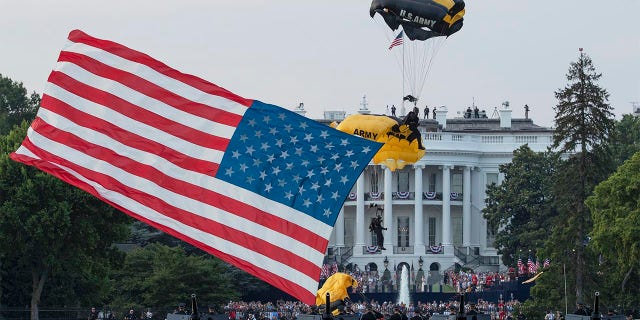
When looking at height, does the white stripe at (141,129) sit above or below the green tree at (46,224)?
below

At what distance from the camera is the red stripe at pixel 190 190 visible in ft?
57.3

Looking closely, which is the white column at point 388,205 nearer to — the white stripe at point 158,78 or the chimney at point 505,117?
the chimney at point 505,117

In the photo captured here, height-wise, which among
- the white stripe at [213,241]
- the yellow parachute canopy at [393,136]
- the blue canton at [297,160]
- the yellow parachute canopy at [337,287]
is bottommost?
the white stripe at [213,241]

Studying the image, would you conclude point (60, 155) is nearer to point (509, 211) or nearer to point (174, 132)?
point (174, 132)

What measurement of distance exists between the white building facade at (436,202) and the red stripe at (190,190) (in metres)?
114

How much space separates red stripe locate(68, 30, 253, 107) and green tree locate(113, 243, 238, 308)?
192 ft

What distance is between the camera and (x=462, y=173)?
13850 centimetres

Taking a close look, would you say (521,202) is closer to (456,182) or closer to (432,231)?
(432,231)

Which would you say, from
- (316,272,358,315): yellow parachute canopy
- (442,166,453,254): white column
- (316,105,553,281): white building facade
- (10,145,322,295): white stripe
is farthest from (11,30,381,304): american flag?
(442,166,453,254): white column

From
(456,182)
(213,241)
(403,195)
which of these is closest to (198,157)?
(213,241)

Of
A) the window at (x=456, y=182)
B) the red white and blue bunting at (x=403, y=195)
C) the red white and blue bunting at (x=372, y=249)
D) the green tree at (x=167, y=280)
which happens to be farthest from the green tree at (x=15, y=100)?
the window at (x=456, y=182)

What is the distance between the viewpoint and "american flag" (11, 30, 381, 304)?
57.1 ft

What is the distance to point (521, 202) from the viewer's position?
116188 mm

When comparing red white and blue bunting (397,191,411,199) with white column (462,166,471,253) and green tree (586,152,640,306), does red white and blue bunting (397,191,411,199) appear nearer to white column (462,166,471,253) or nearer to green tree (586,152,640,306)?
white column (462,166,471,253)
